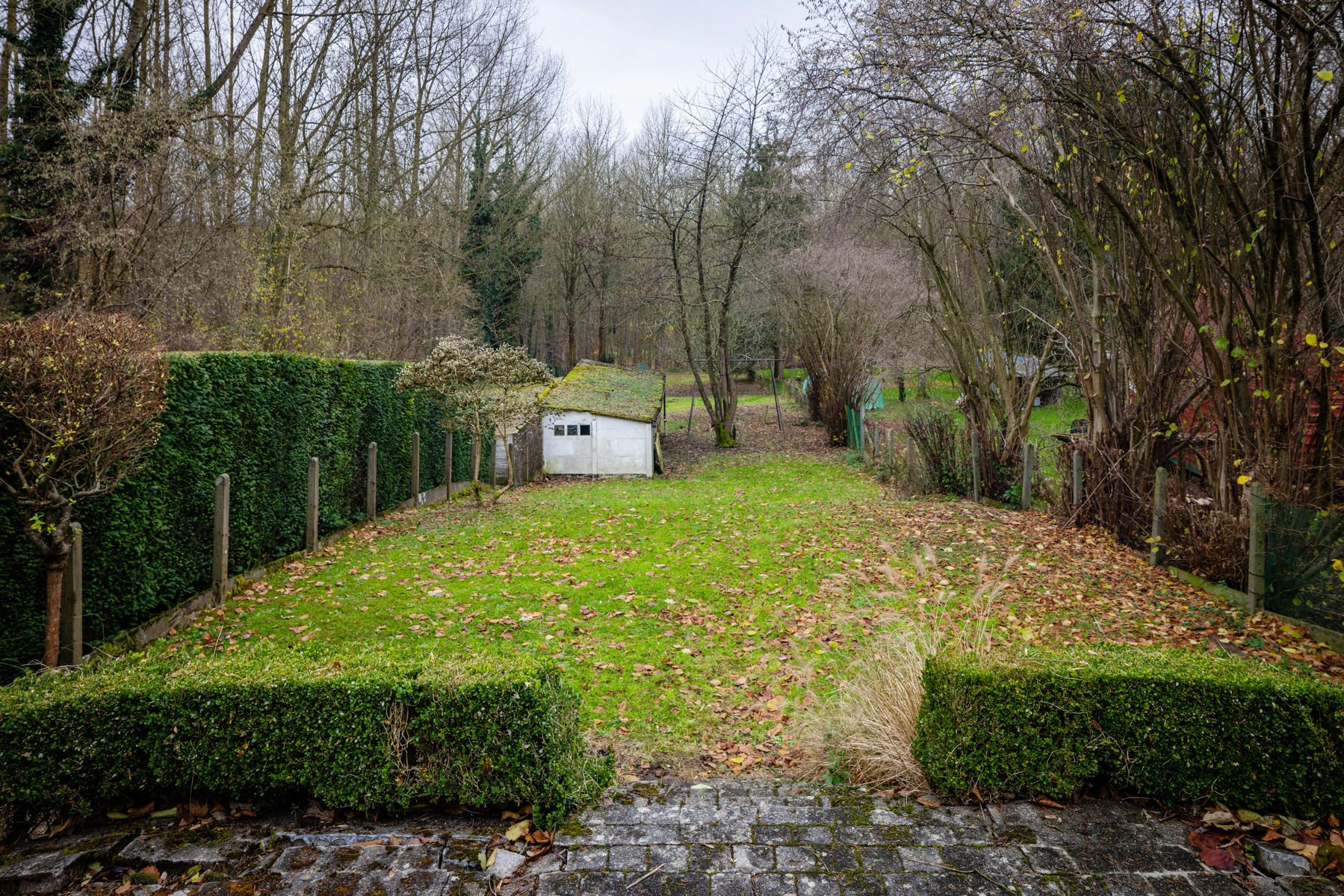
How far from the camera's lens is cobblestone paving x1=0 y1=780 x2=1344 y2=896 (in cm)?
325

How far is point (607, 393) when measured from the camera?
2558cm

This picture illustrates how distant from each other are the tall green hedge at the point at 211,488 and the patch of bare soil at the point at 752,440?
41.8 feet

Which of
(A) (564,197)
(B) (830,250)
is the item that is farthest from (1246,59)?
(A) (564,197)

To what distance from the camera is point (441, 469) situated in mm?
17922

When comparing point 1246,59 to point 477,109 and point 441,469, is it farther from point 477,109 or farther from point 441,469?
point 477,109

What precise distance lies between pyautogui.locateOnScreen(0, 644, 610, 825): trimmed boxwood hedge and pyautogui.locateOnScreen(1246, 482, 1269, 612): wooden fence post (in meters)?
7.30

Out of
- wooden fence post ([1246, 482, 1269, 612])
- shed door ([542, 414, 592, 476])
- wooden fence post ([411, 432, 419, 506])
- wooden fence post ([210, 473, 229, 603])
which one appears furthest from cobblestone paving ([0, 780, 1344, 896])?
shed door ([542, 414, 592, 476])

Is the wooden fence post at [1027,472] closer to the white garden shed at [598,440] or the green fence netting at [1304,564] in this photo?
the green fence netting at [1304,564]

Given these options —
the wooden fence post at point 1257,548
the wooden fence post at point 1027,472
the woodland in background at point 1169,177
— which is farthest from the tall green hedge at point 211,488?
the wooden fence post at point 1027,472

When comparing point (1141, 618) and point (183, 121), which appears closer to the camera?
point (1141, 618)

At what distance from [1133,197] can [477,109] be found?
77.6 feet

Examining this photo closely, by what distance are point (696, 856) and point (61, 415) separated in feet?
17.0

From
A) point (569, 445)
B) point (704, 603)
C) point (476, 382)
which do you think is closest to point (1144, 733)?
point (704, 603)

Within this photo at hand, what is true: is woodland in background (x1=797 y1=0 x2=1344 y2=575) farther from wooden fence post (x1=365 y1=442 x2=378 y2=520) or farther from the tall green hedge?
wooden fence post (x1=365 y1=442 x2=378 y2=520)
